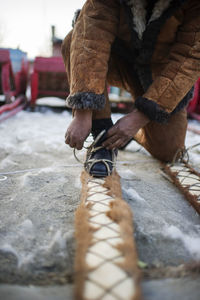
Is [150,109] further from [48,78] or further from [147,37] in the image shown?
[48,78]

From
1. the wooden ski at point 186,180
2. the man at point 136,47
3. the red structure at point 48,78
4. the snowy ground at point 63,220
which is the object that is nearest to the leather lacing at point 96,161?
the man at point 136,47

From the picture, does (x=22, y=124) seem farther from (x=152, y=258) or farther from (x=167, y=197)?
(x=152, y=258)

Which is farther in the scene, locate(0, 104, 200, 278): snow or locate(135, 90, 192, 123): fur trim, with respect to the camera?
locate(135, 90, 192, 123): fur trim

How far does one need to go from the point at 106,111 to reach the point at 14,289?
2.75 feet

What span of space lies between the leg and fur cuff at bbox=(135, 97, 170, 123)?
0.39 metres

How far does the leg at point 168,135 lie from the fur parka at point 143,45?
0.36m

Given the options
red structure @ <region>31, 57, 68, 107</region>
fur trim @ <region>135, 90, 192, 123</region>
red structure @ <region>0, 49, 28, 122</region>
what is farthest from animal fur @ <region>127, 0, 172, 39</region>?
red structure @ <region>31, 57, 68, 107</region>

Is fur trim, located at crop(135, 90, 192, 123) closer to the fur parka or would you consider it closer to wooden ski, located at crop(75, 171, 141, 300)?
the fur parka

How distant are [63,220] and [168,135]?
0.86 meters

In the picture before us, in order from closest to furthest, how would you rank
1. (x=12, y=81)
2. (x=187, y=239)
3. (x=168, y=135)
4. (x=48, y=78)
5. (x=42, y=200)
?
1. (x=187, y=239)
2. (x=42, y=200)
3. (x=168, y=135)
4. (x=12, y=81)
5. (x=48, y=78)

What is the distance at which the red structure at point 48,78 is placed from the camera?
338cm

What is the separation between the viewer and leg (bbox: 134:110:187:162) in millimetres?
1428

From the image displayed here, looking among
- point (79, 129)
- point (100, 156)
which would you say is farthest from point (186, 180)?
point (79, 129)

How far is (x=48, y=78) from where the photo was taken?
366 centimetres
